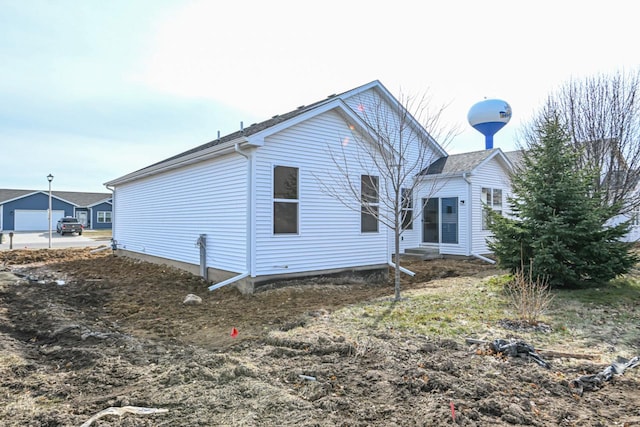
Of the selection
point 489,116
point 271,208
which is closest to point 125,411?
point 271,208

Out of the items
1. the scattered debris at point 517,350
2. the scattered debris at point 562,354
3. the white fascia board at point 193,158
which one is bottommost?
the scattered debris at point 562,354

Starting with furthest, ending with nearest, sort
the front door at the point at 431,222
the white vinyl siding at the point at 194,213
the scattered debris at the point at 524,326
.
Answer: the front door at the point at 431,222
the white vinyl siding at the point at 194,213
the scattered debris at the point at 524,326

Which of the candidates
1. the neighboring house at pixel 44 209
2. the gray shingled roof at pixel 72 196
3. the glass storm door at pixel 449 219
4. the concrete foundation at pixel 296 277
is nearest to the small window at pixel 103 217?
the neighboring house at pixel 44 209

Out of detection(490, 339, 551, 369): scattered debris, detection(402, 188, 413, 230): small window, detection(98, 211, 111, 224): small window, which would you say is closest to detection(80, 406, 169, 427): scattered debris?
detection(490, 339, 551, 369): scattered debris

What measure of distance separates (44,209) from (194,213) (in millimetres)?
45815

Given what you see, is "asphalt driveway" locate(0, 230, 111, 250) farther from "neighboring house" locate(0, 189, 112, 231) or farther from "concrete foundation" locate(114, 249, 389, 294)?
"concrete foundation" locate(114, 249, 389, 294)

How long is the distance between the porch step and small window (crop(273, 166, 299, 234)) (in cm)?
766

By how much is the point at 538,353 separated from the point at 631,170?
34.5 feet

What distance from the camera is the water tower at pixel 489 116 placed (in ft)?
62.9

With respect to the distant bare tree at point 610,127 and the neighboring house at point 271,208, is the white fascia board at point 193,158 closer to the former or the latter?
the neighboring house at point 271,208

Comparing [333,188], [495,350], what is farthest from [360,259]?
[495,350]

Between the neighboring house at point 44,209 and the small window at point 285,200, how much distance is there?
156 feet

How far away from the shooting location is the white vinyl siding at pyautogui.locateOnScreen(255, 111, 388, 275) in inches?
341

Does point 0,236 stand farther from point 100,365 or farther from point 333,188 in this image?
point 100,365
